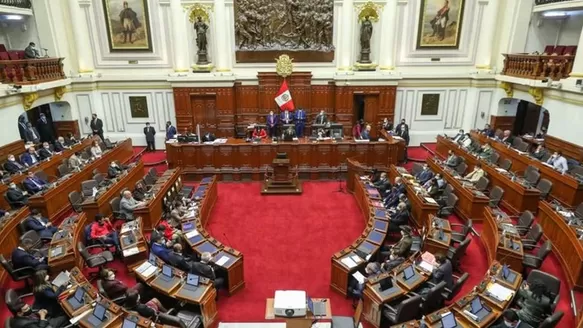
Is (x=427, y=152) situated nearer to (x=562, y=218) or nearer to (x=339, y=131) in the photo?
(x=339, y=131)

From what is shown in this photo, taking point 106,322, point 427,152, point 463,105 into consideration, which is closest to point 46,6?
point 106,322

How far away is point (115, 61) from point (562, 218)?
1754 centimetres

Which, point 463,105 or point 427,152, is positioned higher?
point 463,105

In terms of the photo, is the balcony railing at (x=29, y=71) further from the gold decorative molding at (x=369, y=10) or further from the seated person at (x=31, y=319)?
the gold decorative molding at (x=369, y=10)

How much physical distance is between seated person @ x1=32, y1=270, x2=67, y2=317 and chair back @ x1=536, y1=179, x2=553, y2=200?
11.4m

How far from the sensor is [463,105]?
17359mm

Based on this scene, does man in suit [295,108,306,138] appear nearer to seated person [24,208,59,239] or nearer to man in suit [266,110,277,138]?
man in suit [266,110,277,138]

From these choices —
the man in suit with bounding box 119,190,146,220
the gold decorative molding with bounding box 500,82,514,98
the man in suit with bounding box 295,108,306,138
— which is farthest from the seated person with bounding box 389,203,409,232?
the gold decorative molding with bounding box 500,82,514,98

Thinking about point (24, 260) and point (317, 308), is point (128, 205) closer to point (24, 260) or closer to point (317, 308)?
point (24, 260)

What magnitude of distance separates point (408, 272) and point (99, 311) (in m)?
5.18

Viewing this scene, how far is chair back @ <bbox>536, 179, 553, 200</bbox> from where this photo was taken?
9.77 metres

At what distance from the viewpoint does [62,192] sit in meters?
10.4

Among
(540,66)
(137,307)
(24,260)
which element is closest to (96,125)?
(24,260)

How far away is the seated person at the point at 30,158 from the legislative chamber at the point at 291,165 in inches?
6.0
